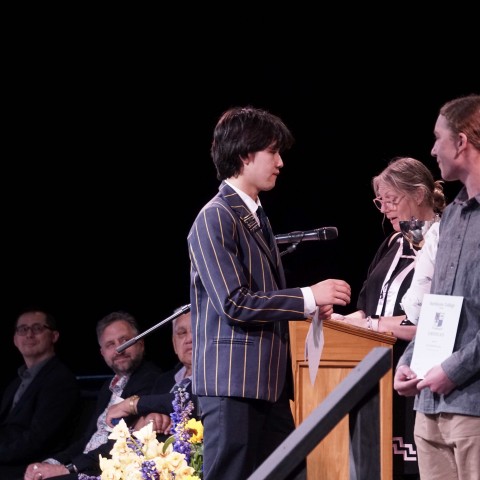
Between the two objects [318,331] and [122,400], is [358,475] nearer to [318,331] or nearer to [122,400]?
[318,331]

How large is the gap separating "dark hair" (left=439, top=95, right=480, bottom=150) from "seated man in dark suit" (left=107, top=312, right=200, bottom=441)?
→ 1.93 m

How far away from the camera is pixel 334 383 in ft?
9.82

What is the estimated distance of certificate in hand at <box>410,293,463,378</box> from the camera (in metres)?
2.09

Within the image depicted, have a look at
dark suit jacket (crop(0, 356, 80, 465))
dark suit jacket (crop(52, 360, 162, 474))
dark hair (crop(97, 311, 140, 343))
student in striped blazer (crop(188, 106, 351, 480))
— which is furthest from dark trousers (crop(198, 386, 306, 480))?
dark suit jacket (crop(0, 356, 80, 465))

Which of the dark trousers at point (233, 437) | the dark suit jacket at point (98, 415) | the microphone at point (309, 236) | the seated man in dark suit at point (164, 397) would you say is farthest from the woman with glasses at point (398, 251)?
the dark suit jacket at point (98, 415)

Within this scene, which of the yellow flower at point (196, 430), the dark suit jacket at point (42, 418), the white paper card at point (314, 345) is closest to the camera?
the white paper card at point (314, 345)

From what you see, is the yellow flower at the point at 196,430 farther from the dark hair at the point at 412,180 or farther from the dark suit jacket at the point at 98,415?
the dark suit jacket at the point at 98,415

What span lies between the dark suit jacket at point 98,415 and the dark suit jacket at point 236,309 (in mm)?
2088

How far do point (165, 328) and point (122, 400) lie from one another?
1492mm

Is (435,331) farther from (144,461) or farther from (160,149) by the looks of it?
(160,149)

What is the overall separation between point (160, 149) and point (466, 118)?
374 centimetres

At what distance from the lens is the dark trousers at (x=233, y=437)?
227 centimetres

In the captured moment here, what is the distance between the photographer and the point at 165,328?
5867 millimetres

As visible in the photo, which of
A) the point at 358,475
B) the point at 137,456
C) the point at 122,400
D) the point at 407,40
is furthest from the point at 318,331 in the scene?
the point at 407,40
